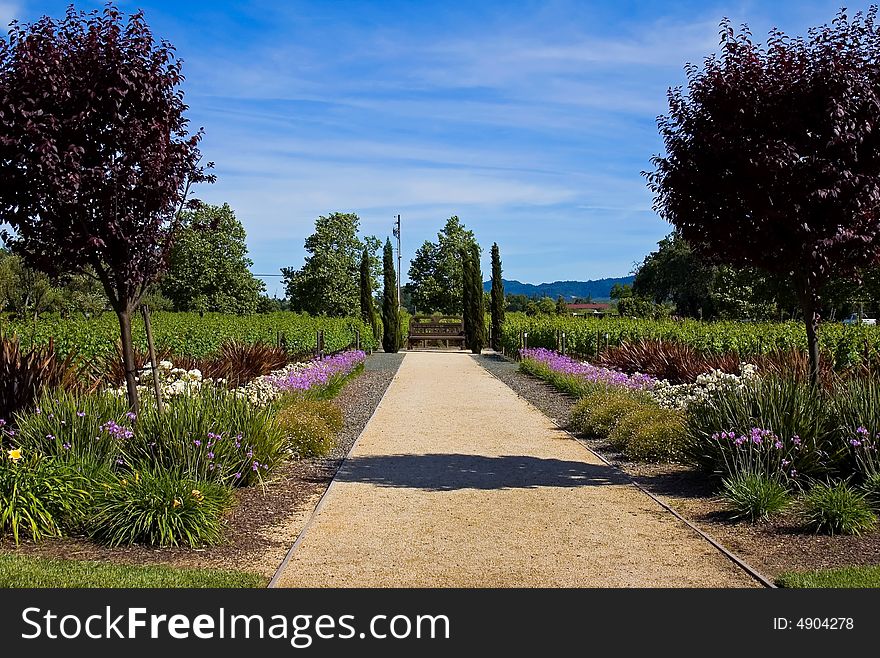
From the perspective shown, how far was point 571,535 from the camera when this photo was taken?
6.45m

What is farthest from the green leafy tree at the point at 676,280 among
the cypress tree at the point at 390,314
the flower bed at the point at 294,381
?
the flower bed at the point at 294,381

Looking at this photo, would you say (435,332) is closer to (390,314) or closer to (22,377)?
(390,314)

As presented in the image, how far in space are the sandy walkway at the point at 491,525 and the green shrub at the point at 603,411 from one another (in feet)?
1.81

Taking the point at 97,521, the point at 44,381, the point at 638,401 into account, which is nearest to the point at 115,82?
the point at 44,381

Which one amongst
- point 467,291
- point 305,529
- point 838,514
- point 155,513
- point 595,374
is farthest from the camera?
point 467,291

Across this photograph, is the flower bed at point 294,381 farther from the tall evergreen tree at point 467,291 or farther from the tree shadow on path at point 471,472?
the tall evergreen tree at point 467,291

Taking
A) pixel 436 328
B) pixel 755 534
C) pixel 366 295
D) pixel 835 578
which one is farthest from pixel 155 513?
pixel 436 328

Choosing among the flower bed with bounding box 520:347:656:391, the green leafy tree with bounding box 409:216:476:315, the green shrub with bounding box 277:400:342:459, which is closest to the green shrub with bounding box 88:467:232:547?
the green shrub with bounding box 277:400:342:459

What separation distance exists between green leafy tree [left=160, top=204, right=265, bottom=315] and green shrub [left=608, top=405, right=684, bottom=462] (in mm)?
44391

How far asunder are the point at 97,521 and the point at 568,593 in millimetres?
3393

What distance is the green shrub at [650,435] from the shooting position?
9.47 meters

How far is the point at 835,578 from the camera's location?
522 centimetres

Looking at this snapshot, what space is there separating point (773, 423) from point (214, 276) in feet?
162

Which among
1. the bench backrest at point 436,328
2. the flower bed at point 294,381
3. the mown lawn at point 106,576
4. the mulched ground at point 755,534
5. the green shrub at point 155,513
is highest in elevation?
the bench backrest at point 436,328
